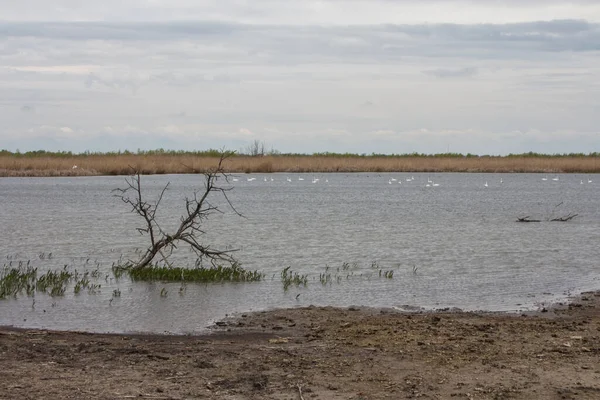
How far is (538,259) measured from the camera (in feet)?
62.7

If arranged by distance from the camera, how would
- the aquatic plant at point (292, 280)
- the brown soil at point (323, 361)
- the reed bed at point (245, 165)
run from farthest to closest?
the reed bed at point (245, 165) < the aquatic plant at point (292, 280) < the brown soil at point (323, 361)

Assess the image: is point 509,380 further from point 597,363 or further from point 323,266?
point 323,266

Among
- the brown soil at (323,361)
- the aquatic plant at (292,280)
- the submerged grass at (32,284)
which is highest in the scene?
the brown soil at (323,361)

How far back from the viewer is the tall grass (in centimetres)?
6316

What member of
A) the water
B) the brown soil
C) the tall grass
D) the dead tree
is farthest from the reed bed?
the brown soil

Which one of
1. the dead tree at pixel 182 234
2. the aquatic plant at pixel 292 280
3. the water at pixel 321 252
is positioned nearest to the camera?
the water at pixel 321 252

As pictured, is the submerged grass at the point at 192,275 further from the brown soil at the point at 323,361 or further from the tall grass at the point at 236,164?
the tall grass at the point at 236,164

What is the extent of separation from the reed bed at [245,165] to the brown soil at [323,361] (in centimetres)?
4900

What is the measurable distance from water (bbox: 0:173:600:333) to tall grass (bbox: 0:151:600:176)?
19.1 metres

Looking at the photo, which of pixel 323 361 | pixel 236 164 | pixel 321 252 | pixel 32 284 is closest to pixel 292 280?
pixel 32 284

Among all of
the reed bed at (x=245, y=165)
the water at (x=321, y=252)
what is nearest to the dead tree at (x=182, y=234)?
the water at (x=321, y=252)

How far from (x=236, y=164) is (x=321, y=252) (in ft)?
155

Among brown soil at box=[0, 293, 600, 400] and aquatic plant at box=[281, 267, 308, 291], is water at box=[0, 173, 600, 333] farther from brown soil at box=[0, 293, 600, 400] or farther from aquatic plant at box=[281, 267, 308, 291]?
brown soil at box=[0, 293, 600, 400]

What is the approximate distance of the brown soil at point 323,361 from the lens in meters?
6.84
